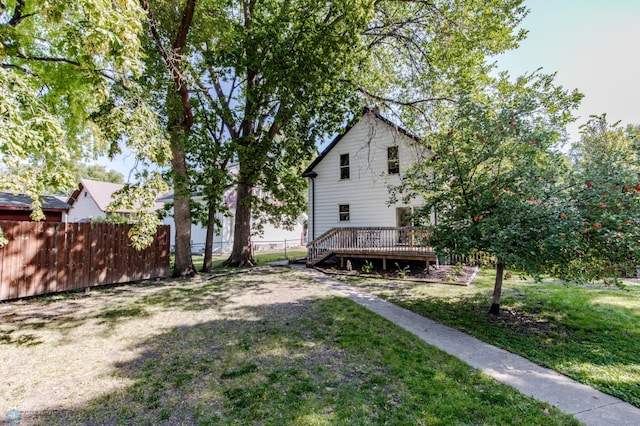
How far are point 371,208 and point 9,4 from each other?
15017 mm

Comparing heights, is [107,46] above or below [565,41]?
below

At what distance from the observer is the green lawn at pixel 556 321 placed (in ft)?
13.0

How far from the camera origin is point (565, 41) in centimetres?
901

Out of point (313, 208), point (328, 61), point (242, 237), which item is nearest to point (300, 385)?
point (328, 61)

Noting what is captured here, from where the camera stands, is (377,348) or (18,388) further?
(377,348)

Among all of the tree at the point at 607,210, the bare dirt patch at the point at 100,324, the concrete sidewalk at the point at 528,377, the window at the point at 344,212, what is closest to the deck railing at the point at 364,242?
the window at the point at 344,212

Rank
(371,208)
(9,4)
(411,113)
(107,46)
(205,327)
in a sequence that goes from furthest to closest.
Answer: (371,208), (411,113), (9,4), (205,327), (107,46)

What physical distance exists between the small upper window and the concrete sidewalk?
10764 mm

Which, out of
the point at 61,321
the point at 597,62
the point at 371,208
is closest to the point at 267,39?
the point at 371,208

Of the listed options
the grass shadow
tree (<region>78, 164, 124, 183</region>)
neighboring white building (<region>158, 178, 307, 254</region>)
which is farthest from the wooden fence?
tree (<region>78, 164, 124, 183</region>)

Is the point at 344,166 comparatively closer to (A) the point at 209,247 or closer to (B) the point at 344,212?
(B) the point at 344,212

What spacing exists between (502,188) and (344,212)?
1060 centimetres

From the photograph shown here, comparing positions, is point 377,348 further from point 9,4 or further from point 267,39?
point 9,4

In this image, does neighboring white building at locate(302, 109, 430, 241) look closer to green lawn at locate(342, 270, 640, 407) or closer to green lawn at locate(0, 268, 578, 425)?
green lawn at locate(342, 270, 640, 407)
